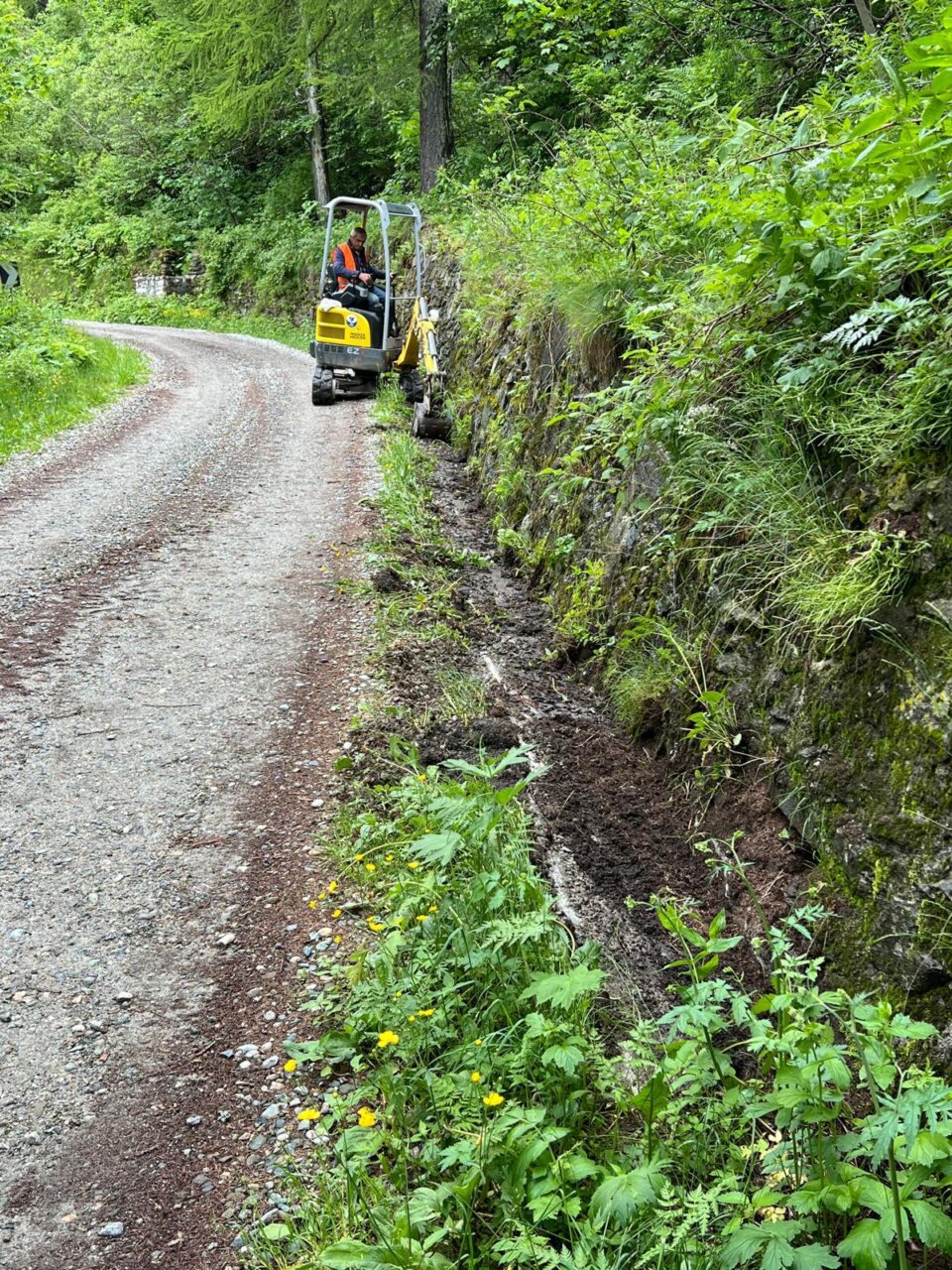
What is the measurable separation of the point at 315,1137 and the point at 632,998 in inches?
44.5

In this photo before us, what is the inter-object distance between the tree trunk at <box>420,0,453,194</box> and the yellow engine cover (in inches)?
207

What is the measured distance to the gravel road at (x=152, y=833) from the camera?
8.46 ft

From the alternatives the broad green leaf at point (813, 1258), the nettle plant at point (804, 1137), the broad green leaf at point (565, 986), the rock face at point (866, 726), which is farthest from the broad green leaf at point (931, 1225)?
the broad green leaf at point (565, 986)

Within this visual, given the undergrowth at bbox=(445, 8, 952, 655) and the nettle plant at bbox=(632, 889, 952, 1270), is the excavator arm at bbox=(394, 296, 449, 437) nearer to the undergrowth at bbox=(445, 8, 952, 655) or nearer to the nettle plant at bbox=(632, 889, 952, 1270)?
the undergrowth at bbox=(445, 8, 952, 655)

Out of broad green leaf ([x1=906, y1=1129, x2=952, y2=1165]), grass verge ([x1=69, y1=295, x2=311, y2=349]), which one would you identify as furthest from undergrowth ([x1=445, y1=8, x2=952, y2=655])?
grass verge ([x1=69, y1=295, x2=311, y2=349])

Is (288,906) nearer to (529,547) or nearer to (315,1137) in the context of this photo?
(315,1137)

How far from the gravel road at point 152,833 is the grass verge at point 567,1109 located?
33cm

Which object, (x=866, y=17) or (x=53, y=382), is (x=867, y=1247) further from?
(x=53, y=382)

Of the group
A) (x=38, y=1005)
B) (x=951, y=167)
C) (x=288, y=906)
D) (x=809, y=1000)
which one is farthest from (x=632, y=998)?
A: (x=951, y=167)

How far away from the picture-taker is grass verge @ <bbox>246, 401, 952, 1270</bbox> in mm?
2113

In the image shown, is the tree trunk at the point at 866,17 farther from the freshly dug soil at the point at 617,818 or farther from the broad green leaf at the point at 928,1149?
the broad green leaf at the point at 928,1149

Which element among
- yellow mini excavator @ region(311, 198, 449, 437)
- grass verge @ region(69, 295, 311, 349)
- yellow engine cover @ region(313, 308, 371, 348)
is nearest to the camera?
yellow mini excavator @ region(311, 198, 449, 437)

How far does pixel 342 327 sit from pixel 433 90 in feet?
20.7

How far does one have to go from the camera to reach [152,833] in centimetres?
399
